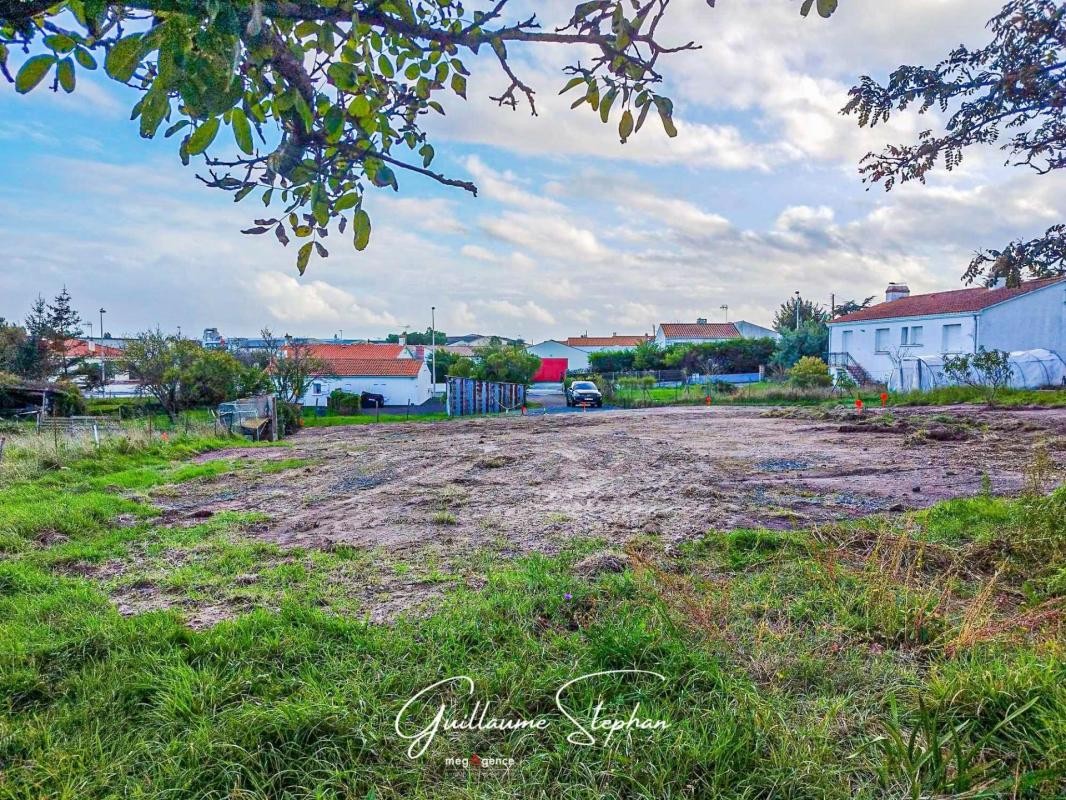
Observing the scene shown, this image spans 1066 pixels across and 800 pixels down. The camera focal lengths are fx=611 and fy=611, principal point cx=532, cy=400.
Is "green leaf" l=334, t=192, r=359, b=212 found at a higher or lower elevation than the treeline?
lower

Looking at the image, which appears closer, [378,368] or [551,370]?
[378,368]

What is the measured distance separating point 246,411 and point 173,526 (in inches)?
566

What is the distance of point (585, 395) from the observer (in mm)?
30656

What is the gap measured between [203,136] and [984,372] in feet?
89.9

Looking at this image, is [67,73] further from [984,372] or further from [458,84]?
[984,372]

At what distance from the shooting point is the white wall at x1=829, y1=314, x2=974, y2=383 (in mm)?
29438

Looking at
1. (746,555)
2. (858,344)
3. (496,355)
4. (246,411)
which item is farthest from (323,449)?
(858,344)

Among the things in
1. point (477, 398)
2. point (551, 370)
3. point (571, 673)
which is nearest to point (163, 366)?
point (477, 398)

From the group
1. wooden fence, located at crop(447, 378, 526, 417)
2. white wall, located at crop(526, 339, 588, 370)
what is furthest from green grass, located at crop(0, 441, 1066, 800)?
white wall, located at crop(526, 339, 588, 370)

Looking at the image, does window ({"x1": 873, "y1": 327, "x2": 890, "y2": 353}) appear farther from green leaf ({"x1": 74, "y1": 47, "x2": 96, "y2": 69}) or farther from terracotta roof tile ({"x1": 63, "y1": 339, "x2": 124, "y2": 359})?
terracotta roof tile ({"x1": 63, "y1": 339, "x2": 124, "y2": 359})

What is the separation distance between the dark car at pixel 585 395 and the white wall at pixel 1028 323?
17869 millimetres

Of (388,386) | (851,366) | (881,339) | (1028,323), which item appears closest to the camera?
(1028,323)

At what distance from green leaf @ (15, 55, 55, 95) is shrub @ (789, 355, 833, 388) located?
101ft

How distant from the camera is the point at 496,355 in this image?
3653 centimetres
